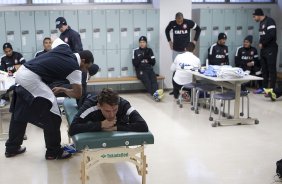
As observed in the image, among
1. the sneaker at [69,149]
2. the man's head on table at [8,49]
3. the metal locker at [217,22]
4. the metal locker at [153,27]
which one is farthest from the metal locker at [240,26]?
the sneaker at [69,149]

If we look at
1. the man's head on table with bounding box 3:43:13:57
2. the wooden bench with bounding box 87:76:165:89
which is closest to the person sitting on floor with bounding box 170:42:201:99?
the wooden bench with bounding box 87:76:165:89

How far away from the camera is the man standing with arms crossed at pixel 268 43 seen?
7203 mm

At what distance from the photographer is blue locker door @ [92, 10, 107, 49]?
23.5 ft

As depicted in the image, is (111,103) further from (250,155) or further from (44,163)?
(250,155)

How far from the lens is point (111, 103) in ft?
9.15

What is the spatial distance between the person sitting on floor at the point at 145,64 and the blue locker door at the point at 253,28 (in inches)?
94.6

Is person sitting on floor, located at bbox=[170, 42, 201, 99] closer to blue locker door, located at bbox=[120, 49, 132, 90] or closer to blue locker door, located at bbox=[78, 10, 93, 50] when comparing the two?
blue locker door, located at bbox=[120, 49, 132, 90]

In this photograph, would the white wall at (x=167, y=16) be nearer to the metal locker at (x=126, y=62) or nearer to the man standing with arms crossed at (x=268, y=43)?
the metal locker at (x=126, y=62)

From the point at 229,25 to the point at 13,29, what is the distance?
4.49m

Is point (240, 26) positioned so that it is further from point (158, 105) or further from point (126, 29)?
point (158, 105)

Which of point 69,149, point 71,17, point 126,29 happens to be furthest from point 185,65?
point 69,149

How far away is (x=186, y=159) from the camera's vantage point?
12.8 ft

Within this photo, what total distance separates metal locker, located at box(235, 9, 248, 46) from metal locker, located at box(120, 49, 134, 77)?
97.0 inches

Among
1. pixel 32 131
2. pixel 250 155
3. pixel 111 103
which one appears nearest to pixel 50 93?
pixel 111 103
